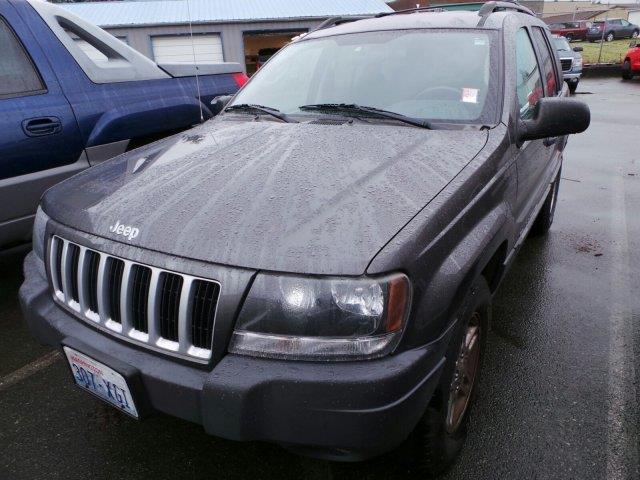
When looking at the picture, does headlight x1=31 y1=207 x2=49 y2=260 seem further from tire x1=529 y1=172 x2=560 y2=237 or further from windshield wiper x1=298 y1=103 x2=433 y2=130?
tire x1=529 y1=172 x2=560 y2=237

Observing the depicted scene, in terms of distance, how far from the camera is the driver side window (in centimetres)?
258

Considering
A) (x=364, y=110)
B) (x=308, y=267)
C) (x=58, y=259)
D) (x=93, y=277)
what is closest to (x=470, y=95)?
(x=364, y=110)

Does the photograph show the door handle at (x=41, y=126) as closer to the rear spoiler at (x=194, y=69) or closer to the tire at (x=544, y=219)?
the rear spoiler at (x=194, y=69)

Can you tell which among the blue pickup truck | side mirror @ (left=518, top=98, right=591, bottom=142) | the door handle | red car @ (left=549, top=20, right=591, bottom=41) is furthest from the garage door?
red car @ (left=549, top=20, right=591, bottom=41)

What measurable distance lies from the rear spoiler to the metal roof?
14.4 m

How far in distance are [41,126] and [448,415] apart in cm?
291

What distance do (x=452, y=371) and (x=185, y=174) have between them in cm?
125

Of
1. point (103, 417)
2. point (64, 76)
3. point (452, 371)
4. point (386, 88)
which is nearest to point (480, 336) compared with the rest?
point (452, 371)

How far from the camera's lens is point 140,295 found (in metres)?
1.60

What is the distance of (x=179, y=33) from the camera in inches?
700

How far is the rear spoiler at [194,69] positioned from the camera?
398 centimetres

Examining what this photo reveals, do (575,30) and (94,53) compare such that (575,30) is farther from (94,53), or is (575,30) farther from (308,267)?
(308,267)

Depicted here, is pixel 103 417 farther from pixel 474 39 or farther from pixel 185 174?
pixel 474 39

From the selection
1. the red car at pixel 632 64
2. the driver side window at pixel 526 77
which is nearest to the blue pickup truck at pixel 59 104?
the driver side window at pixel 526 77
